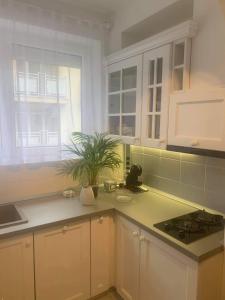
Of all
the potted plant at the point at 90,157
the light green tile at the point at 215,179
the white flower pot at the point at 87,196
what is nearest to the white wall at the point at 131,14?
the potted plant at the point at 90,157

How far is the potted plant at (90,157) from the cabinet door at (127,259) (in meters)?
0.42

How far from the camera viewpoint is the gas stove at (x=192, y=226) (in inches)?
54.9

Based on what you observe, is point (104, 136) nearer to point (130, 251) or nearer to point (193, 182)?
point (193, 182)

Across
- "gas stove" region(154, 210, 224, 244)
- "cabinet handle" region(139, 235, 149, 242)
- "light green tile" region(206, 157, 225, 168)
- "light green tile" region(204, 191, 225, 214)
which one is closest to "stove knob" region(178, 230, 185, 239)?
"gas stove" region(154, 210, 224, 244)

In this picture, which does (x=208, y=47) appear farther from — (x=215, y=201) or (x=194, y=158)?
(x=215, y=201)

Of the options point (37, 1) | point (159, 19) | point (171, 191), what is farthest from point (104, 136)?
point (37, 1)

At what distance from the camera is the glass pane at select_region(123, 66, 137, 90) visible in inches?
79.0

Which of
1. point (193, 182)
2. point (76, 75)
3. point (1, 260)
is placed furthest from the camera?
point (76, 75)

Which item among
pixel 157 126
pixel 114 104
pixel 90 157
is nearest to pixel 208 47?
pixel 157 126

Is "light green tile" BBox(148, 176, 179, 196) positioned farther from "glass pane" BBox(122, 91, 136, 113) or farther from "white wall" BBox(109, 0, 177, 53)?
"white wall" BBox(109, 0, 177, 53)

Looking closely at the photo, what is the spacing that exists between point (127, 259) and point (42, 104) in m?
1.46

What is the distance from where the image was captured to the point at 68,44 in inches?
83.7

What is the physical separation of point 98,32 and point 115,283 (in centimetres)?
231

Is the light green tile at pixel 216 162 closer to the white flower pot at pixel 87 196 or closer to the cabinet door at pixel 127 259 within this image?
the cabinet door at pixel 127 259
